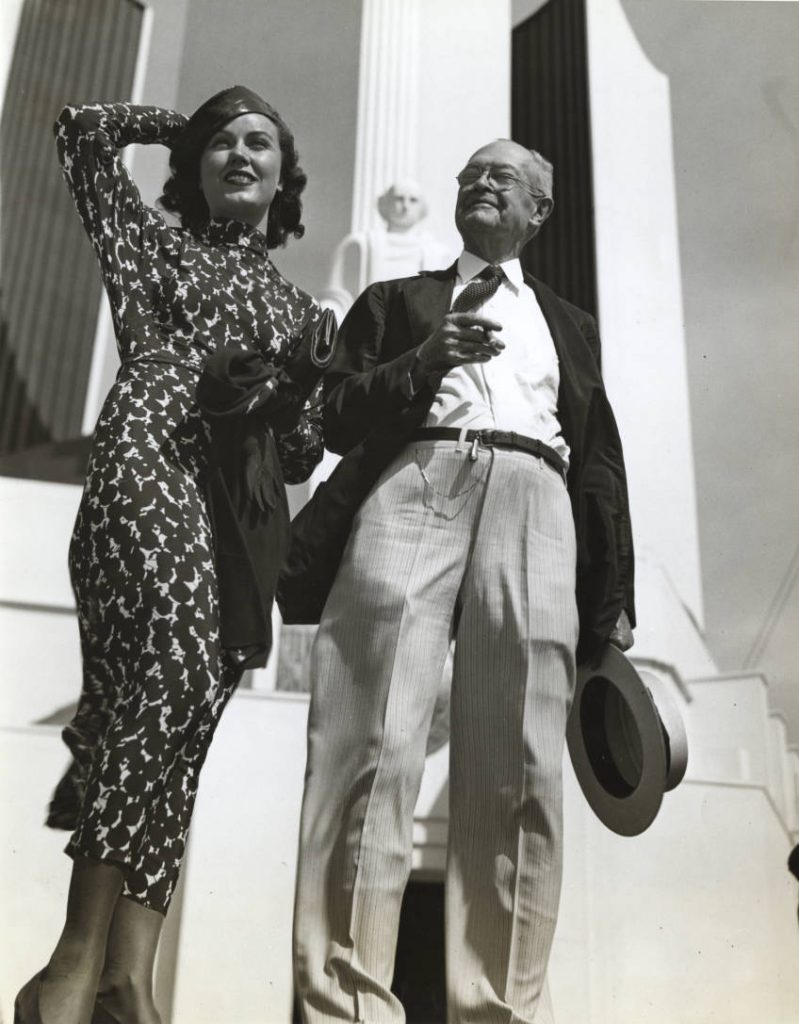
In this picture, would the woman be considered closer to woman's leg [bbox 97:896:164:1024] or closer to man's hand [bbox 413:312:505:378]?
woman's leg [bbox 97:896:164:1024]

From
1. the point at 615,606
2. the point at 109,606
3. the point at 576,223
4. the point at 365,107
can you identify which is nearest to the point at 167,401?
the point at 109,606

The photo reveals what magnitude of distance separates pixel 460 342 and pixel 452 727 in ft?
1.79

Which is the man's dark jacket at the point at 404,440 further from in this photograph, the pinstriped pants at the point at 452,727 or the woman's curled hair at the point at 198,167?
the woman's curled hair at the point at 198,167

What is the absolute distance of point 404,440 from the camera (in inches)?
67.0

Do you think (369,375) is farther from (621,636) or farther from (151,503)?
(621,636)

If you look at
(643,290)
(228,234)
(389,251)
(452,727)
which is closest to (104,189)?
(228,234)

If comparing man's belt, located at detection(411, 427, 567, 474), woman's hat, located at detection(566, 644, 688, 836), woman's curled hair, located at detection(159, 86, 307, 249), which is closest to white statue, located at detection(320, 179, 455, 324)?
woman's curled hair, located at detection(159, 86, 307, 249)

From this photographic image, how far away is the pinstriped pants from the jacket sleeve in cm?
8

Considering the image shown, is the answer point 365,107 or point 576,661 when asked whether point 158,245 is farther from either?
point 365,107

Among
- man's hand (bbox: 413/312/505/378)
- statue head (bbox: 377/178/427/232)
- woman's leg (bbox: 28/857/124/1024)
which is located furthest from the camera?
statue head (bbox: 377/178/427/232)

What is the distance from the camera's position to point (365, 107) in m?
3.58

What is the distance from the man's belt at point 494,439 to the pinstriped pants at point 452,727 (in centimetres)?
2

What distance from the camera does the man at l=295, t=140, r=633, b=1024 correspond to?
1465 mm

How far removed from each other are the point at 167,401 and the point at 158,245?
285 millimetres
